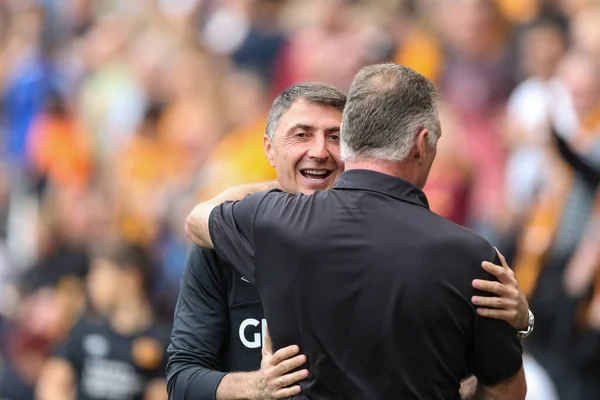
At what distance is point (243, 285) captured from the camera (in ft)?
13.4

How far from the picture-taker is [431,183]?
7789mm

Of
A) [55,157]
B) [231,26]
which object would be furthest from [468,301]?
[55,157]

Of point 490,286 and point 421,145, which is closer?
point 490,286

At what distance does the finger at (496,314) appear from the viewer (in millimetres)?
3404

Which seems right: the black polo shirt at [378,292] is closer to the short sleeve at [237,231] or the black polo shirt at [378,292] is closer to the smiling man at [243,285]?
the short sleeve at [237,231]

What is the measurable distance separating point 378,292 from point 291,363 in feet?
1.08

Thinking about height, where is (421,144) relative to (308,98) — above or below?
below

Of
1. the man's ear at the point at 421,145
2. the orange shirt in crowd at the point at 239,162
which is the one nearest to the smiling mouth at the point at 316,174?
the man's ear at the point at 421,145

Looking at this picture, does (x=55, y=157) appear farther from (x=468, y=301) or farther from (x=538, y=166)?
(x=468, y=301)

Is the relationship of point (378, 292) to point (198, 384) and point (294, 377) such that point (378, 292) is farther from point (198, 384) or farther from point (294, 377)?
point (198, 384)

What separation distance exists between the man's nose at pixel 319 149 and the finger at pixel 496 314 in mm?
850

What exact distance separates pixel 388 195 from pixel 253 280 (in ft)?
1.55

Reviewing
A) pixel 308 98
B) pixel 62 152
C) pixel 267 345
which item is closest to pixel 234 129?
pixel 62 152

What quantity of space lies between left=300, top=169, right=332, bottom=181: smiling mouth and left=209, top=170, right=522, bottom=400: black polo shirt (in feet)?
1.57
